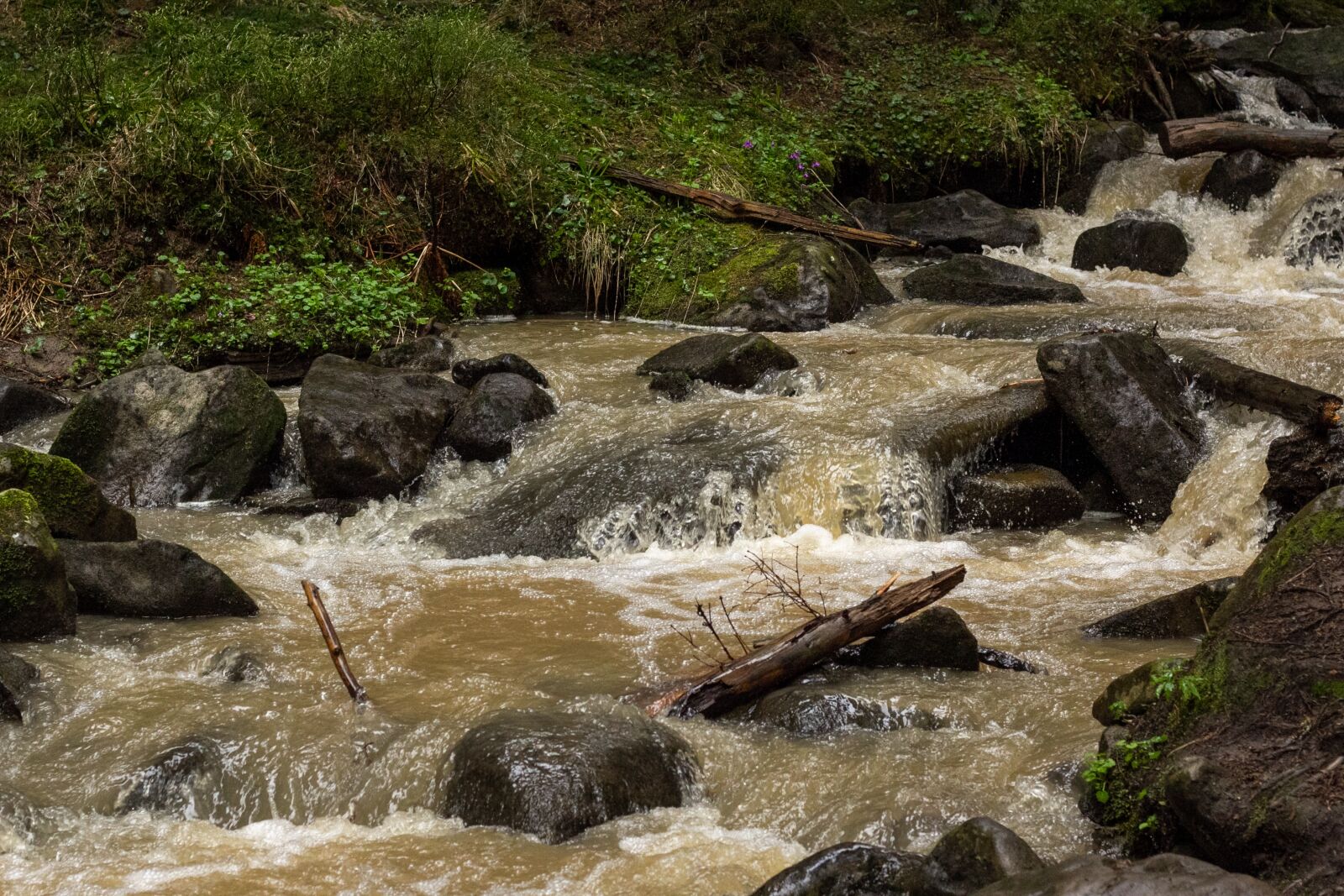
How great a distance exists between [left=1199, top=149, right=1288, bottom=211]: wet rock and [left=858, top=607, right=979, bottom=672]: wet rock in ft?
33.9

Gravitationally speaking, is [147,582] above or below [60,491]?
below

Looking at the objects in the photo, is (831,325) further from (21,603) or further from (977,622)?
(21,603)

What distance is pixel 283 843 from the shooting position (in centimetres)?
413

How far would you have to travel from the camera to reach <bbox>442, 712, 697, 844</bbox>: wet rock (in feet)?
13.5

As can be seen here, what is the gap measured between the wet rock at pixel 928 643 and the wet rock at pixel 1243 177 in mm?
10327

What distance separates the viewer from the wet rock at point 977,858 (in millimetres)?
3330

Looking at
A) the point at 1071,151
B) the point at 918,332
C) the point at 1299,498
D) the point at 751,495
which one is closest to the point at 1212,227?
the point at 1071,151

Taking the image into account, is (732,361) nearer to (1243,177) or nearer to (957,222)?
(957,222)

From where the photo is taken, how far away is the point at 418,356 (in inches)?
403

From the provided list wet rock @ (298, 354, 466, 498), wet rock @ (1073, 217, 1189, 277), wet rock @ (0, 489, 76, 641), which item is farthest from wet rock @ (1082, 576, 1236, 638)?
wet rock @ (1073, 217, 1189, 277)

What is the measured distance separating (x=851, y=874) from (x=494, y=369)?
665cm

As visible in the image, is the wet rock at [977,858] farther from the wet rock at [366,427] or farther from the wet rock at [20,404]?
the wet rock at [20,404]

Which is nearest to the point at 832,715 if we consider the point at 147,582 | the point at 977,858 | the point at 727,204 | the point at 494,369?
Result: the point at 977,858

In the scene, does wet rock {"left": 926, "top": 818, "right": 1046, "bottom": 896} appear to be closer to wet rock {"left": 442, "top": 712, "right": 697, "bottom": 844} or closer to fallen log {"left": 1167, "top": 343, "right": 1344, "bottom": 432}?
wet rock {"left": 442, "top": 712, "right": 697, "bottom": 844}
